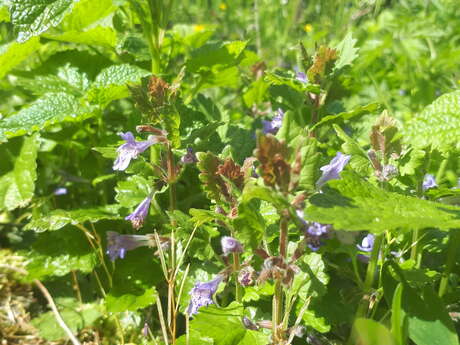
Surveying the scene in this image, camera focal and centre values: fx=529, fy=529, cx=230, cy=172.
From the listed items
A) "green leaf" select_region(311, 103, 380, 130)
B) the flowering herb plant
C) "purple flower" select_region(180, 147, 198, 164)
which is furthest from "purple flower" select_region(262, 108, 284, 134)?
"purple flower" select_region(180, 147, 198, 164)

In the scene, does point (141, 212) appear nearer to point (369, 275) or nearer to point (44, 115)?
point (44, 115)

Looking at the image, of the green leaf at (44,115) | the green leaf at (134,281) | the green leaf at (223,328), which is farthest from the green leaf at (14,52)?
the green leaf at (223,328)

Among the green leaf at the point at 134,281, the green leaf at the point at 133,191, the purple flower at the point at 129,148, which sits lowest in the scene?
the green leaf at the point at 134,281

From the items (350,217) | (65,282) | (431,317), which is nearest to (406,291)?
(431,317)

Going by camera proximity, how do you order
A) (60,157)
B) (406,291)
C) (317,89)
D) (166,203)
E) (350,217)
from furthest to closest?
(60,157) → (166,203) → (317,89) → (406,291) → (350,217)

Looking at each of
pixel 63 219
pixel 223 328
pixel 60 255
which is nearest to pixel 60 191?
pixel 60 255

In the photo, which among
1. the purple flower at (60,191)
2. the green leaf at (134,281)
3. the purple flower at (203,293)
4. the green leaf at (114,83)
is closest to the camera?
the purple flower at (203,293)

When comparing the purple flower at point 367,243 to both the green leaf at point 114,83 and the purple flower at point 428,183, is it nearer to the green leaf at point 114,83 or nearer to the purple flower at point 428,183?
the purple flower at point 428,183

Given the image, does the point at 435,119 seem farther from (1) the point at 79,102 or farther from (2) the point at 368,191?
(1) the point at 79,102
